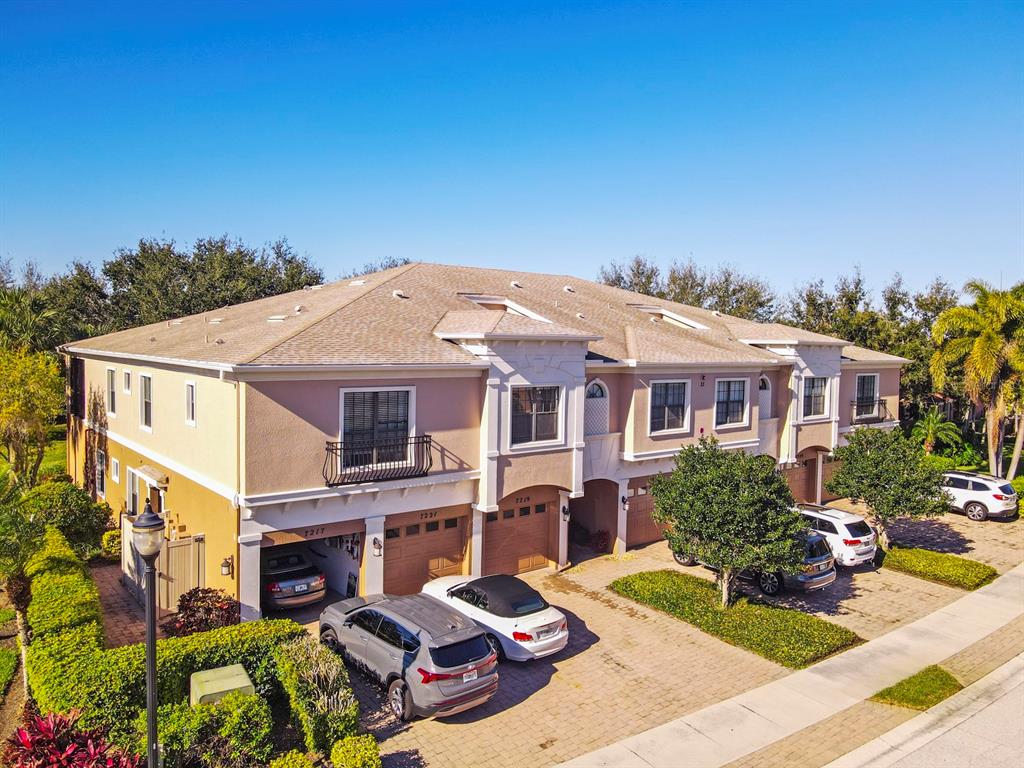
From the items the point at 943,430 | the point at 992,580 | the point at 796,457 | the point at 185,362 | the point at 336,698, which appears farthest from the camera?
the point at 943,430

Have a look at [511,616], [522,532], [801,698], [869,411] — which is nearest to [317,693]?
[511,616]

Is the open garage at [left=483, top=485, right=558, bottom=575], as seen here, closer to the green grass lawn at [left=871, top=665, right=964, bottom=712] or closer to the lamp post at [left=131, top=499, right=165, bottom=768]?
the green grass lawn at [left=871, top=665, right=964, bottom=712]

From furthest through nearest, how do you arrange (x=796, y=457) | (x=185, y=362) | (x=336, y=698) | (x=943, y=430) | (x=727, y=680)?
1. (x=943, y=430)
2. (x=796, y=457)
3. (x=185, y=362)
4. (x=727, y=680)
5. (x=336, y=698)

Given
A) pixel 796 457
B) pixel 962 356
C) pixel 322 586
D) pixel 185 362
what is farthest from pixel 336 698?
pixel 962 356

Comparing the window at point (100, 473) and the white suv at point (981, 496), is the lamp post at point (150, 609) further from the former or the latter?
the white suv at point (981, 496)

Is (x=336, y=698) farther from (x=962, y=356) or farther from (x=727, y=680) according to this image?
(x=962, y=356)

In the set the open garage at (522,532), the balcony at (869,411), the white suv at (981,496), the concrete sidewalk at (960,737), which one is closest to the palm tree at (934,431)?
the balcony at (869,411)
